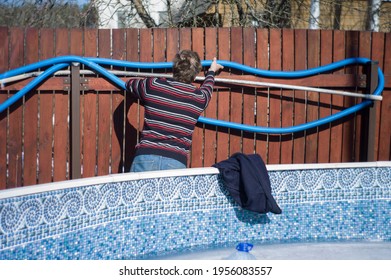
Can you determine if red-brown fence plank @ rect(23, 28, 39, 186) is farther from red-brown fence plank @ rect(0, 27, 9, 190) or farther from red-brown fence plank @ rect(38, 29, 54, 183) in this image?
red-brown fence plank @ rect(0, 27, 9, 190)

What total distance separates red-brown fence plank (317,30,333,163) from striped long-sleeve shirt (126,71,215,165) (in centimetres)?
171

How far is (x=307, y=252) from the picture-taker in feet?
16.3

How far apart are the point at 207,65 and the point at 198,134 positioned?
0.65 meters

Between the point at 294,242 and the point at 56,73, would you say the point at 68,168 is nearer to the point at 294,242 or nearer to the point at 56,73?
the point at 56,73

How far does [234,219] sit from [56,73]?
204cm

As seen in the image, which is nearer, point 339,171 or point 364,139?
point 339,171

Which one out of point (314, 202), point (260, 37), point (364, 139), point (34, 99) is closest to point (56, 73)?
point (34, 99)

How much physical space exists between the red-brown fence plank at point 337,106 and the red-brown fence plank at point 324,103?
1.7 inches

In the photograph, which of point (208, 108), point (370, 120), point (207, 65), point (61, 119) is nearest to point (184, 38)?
point (207, 65)

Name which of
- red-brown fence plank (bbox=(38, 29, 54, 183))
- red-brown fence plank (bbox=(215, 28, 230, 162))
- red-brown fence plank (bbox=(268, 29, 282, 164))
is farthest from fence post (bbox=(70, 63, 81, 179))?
red-brown fence plank (bbox=(268, 29, 282, 164))

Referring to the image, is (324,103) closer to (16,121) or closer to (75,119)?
(75,119)

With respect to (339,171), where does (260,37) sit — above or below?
above

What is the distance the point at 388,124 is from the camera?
21.7 ft

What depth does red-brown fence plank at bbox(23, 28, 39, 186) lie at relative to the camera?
5762 mm
